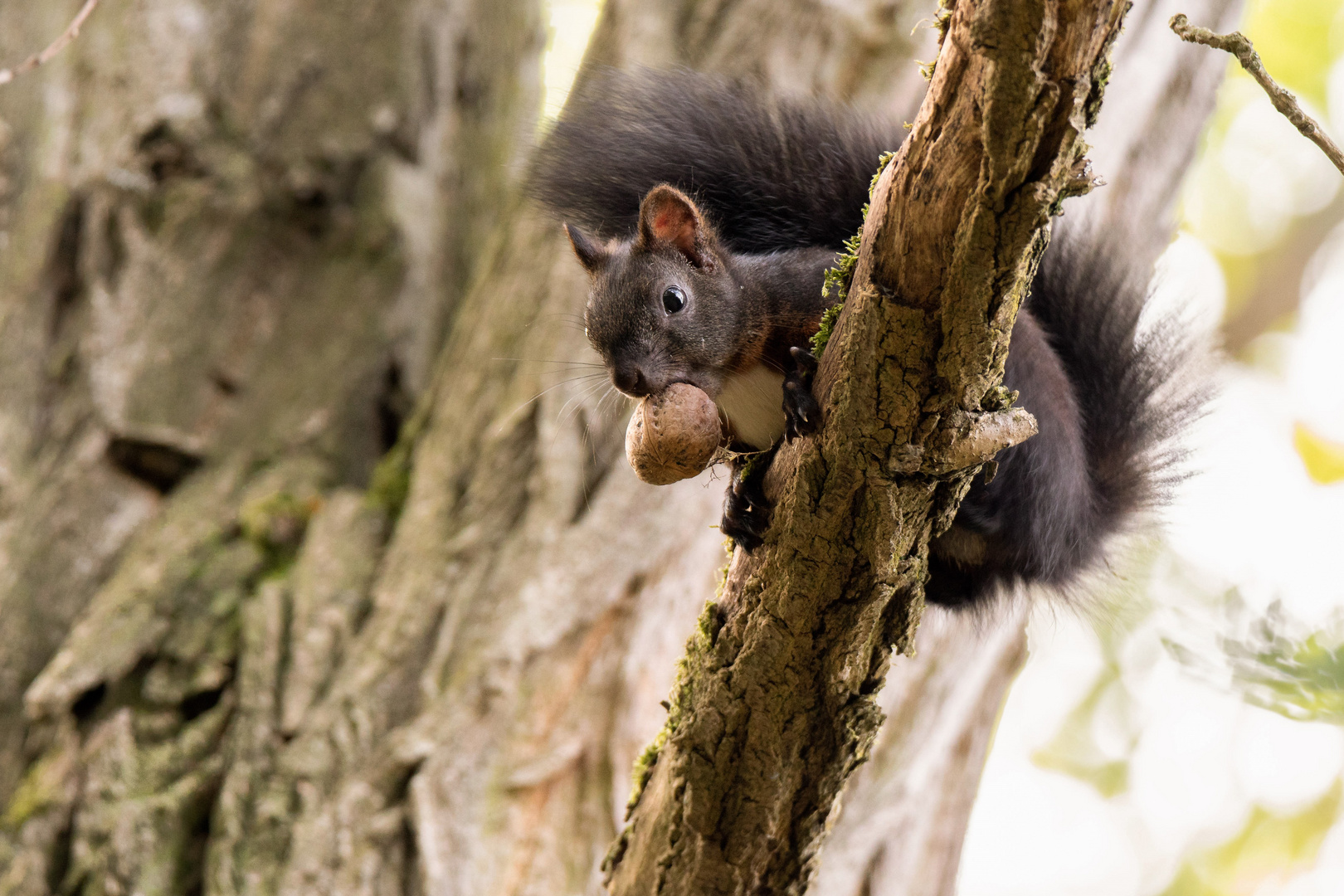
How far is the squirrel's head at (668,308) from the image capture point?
1764 mm

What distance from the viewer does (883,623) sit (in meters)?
1.35

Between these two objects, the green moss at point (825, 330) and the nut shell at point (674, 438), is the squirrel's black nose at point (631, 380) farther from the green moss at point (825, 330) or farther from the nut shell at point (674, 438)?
the green moss at point (825, 330)

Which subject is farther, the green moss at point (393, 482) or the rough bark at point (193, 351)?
the green moss at point (393, 482)

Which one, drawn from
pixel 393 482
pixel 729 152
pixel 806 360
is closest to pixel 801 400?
pixel 806 360

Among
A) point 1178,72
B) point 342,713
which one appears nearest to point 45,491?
point 342,713

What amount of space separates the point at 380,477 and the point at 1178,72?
2.28 metres

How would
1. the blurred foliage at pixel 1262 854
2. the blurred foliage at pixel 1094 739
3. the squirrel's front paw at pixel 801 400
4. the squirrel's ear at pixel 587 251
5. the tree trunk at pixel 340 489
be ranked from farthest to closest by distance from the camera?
the blurred foliage at pixel 1094 739
the blurred foliage at pixel 1262 854
the tree trunk at pixel 340 489
the squirrel's ear at pixel 587 251
the squirrel's front paw at pixel 801 400

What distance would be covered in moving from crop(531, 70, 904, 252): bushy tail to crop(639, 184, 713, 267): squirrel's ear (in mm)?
78

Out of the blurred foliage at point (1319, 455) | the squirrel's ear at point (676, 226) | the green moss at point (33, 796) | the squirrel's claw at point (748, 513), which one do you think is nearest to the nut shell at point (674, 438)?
the squirrel's claw at point (748, 513)

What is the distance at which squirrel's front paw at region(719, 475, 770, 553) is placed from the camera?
1.40 m

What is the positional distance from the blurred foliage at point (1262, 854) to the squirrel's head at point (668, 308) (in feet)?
13.4

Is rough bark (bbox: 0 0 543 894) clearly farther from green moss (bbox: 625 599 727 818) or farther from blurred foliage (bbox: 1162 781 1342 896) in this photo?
blurred foliage (bbox: 1162 781 1342 896)

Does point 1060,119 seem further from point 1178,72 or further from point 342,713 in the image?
point 1178,72

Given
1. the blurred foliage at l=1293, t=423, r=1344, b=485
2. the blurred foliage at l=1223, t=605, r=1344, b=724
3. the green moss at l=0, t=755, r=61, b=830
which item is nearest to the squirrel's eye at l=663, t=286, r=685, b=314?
the blurred foliage at l=1223, t=605, r=1344, b=724
